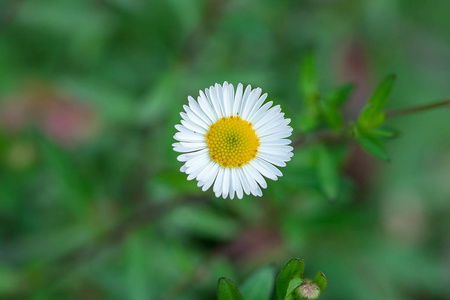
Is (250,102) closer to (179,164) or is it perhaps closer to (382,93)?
(382,93)

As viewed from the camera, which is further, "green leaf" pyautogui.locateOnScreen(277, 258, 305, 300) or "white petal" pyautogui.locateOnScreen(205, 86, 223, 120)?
"white petal" pyautogui.locateOnScreen(205, 86, 223, 120)

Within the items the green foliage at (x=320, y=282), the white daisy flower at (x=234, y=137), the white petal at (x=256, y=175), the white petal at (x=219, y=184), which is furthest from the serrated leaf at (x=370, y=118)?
the green foliage at (x=320, y=282)

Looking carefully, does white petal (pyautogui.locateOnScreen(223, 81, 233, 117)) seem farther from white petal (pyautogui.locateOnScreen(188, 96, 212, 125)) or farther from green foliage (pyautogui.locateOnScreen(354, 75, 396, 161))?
green foliage (pyautogui.locateOnScreen(354, 75, 396, 161))

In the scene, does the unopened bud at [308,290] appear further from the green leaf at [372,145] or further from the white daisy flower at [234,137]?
the green leaf at [372,145]

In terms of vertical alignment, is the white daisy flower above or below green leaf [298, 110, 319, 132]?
below

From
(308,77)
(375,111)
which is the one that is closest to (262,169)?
(375,111)

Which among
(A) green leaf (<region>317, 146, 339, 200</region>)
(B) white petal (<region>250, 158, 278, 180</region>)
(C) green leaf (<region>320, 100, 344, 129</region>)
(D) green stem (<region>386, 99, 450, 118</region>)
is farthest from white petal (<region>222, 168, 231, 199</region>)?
(D) green stem (<region>386, 99, 450, 118</region>)
